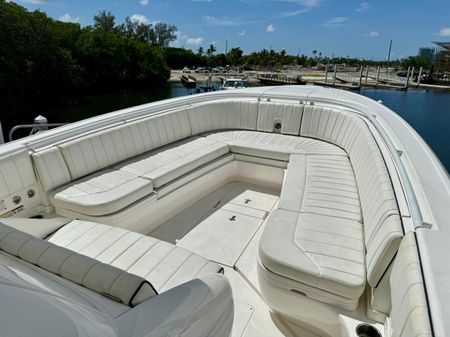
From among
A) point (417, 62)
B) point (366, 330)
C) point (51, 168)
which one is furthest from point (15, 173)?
point (417, 62)

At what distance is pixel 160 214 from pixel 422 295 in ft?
6.97

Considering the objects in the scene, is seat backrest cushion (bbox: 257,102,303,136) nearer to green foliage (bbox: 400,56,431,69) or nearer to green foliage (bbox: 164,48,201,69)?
green foliage (bbox: 164,48,201,69)

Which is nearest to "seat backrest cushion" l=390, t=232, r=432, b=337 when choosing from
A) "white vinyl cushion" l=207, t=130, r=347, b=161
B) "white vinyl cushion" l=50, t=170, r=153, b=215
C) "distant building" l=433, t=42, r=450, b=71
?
"white vinyl cushion" l=50, t=170, r=153, b=215

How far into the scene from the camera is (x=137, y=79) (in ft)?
105

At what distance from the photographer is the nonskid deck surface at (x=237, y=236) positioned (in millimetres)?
1775

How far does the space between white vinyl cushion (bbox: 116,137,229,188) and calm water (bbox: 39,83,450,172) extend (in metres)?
11.7

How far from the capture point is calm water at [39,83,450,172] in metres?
14.8

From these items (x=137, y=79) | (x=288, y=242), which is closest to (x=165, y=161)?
(x=288, y=242)

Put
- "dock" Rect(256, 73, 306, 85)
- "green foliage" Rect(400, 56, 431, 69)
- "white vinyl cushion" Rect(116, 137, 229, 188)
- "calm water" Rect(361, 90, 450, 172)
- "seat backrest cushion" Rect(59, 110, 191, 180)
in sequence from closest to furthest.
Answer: "seat backrest cushion" Rect(59, 110, 191, 180)
"white vinyl cushion" Rect(116, 137, 229, 188)
"calm water" Rect(361, 90, 450, 172)
"dock" Rect(256, 73, 306, 85)
"green foliage" Rect(400, 56, 431, 69)

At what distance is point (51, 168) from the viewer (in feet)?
7.36

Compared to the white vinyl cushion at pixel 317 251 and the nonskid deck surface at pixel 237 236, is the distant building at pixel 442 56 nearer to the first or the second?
the nonskid deck surface at pixel 237 236

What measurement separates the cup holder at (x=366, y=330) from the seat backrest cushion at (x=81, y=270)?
3.34 ft

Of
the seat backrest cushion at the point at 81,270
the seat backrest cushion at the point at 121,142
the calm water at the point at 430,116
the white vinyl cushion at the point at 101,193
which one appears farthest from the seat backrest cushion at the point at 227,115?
the calm water at the point at 430,116

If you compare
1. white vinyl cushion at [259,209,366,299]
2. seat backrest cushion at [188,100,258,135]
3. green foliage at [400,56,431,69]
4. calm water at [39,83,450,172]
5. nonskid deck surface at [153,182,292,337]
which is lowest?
calm water at [39,83,450,172]
